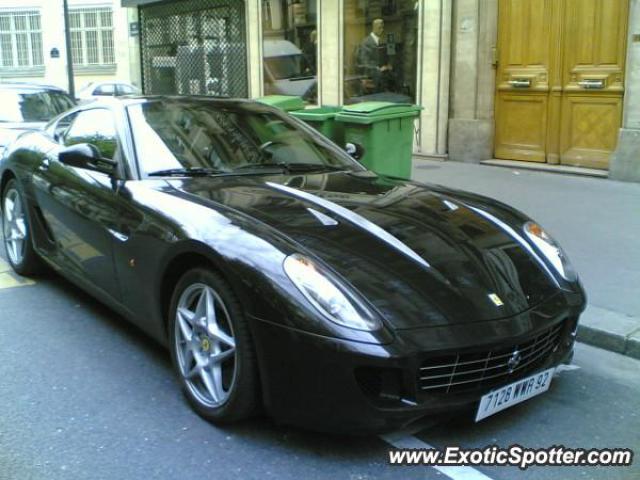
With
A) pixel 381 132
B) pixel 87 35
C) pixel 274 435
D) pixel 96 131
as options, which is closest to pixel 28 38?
pixel 87 35

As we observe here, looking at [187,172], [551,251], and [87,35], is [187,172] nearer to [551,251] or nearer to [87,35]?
[551,251]

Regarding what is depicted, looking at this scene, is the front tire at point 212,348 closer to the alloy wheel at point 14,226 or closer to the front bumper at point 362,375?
the front bumper at point 362,375

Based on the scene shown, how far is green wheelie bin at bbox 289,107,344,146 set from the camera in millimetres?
7434

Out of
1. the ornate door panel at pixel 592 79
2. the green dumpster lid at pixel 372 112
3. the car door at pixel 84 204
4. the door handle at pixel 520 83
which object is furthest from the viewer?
the door handle at pixel 520 83

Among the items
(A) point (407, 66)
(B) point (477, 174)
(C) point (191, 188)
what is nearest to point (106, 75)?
(A) point (407, 66)

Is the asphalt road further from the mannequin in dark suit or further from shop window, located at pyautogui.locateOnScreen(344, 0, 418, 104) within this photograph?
the mannequin in dark suit

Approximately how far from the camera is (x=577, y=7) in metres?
9.78

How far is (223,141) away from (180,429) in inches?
72.6

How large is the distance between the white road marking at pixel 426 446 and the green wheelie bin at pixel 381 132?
4.17 metres

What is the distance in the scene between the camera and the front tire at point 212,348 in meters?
3.13

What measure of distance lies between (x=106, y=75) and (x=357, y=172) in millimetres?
31774

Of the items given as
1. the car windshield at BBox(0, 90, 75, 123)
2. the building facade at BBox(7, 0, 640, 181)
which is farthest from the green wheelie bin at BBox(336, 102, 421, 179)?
the car windshield at BBox(0, 90, 75, 123)

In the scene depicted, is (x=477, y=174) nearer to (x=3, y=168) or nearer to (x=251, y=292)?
(x=3, y=168)

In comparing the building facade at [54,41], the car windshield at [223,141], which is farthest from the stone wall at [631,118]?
the building facade at [54,41]
